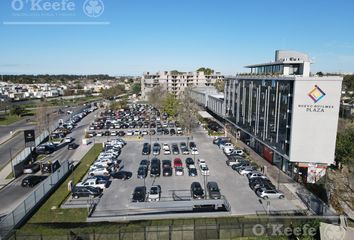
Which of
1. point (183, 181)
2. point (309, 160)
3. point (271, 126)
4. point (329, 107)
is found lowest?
point (183, 181)

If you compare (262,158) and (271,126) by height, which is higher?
(271,126)

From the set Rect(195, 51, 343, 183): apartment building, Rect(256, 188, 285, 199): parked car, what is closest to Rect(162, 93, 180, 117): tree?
Rect(195, 51, 343, 183): apartment building

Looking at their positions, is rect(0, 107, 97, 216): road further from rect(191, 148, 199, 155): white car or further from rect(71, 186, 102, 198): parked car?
rect(191, 148, 199, 155): white car

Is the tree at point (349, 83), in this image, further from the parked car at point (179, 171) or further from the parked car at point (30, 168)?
the parked car at point (30, 168)

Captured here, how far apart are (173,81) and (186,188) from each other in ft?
314

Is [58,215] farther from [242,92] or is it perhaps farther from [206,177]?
[242,92]

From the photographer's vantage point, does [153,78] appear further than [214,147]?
Yes

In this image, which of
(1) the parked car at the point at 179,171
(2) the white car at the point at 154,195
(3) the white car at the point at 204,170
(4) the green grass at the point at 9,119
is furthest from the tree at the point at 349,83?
(4) the green grass at the point at 9,119

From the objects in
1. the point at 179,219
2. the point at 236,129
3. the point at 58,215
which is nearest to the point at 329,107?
the point at 179,219

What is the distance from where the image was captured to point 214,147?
4381 centimetres

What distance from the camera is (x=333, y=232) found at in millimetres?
18016

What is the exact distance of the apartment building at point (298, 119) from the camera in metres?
28.3

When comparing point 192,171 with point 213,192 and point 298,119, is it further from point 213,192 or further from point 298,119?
point 298,119

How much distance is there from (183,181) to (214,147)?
1533 centimetres
